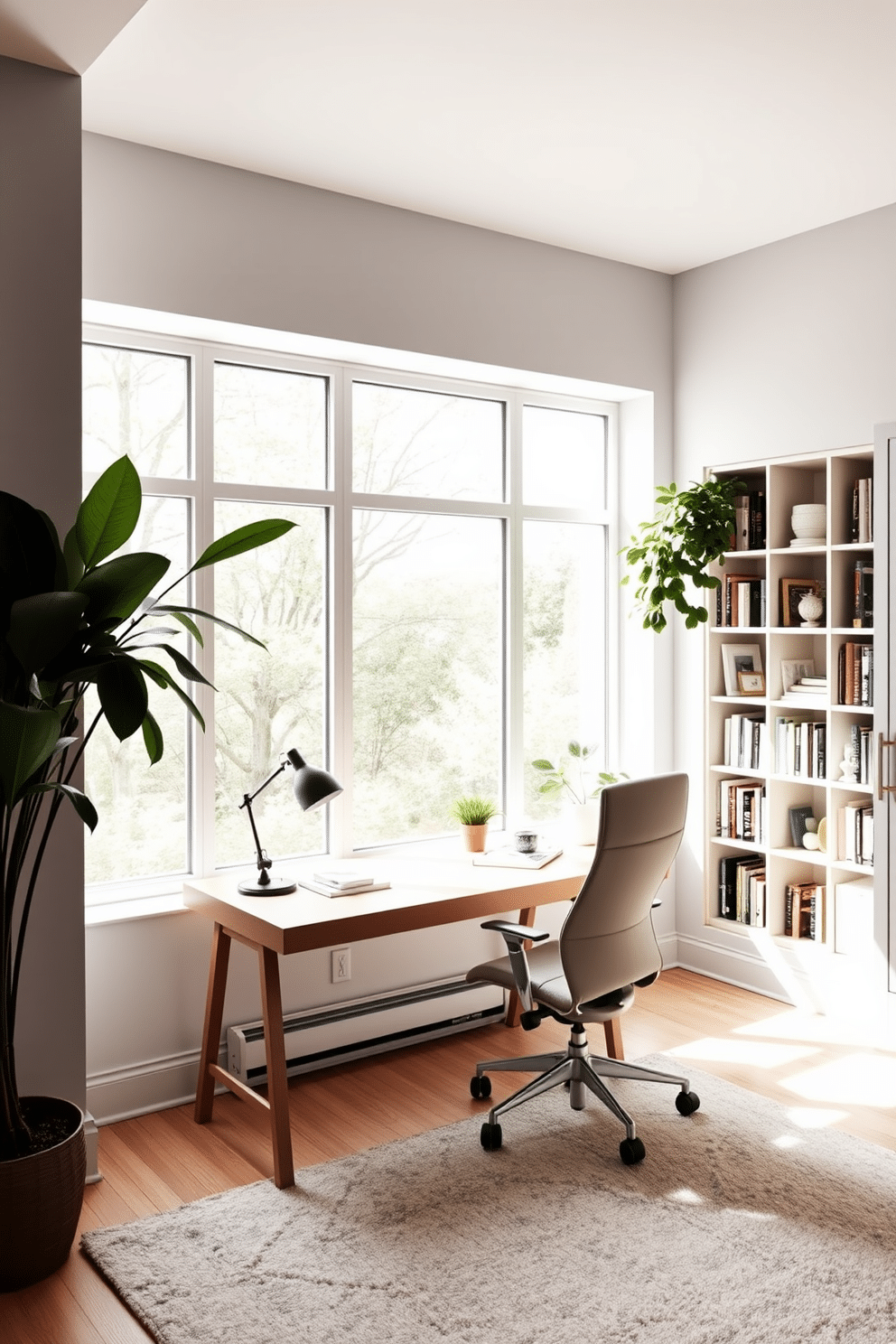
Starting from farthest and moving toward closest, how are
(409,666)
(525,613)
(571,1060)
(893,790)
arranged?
1. (525,613)
2. (409,666)
3. (893,790)
4. (571,1060)

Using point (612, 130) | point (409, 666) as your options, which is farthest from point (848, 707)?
point (612, 130)

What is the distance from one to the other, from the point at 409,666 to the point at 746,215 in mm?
2086

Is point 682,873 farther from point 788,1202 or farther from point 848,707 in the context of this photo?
point 788,1202


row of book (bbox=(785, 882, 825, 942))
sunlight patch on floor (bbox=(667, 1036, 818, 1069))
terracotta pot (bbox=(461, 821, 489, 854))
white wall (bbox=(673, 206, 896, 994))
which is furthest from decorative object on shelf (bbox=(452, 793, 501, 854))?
row of book (bbox=(785, 882, 825, 942))

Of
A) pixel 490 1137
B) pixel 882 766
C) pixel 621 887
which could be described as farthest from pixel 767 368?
pixel 490 1137

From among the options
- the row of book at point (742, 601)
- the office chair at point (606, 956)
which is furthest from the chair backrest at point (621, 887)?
the row of book at point (742, 601)

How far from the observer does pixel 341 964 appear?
151 inches

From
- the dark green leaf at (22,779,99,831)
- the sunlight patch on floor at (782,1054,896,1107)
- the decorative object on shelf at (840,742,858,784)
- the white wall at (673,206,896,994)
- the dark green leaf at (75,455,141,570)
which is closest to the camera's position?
the dark green leaf at (22,779,99,831)

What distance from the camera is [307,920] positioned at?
120 inches

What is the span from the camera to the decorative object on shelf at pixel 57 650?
7.19 feet

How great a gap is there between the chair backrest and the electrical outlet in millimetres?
1098

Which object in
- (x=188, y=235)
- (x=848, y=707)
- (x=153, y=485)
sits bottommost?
(x=848, y=707)

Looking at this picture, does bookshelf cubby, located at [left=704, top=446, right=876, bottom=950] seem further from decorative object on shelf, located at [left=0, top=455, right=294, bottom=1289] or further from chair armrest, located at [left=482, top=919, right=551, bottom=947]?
decorative object on shelf, located at [left=0, top=455, right=294, bottom=1289]

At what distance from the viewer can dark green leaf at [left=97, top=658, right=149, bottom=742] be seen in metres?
2.28
